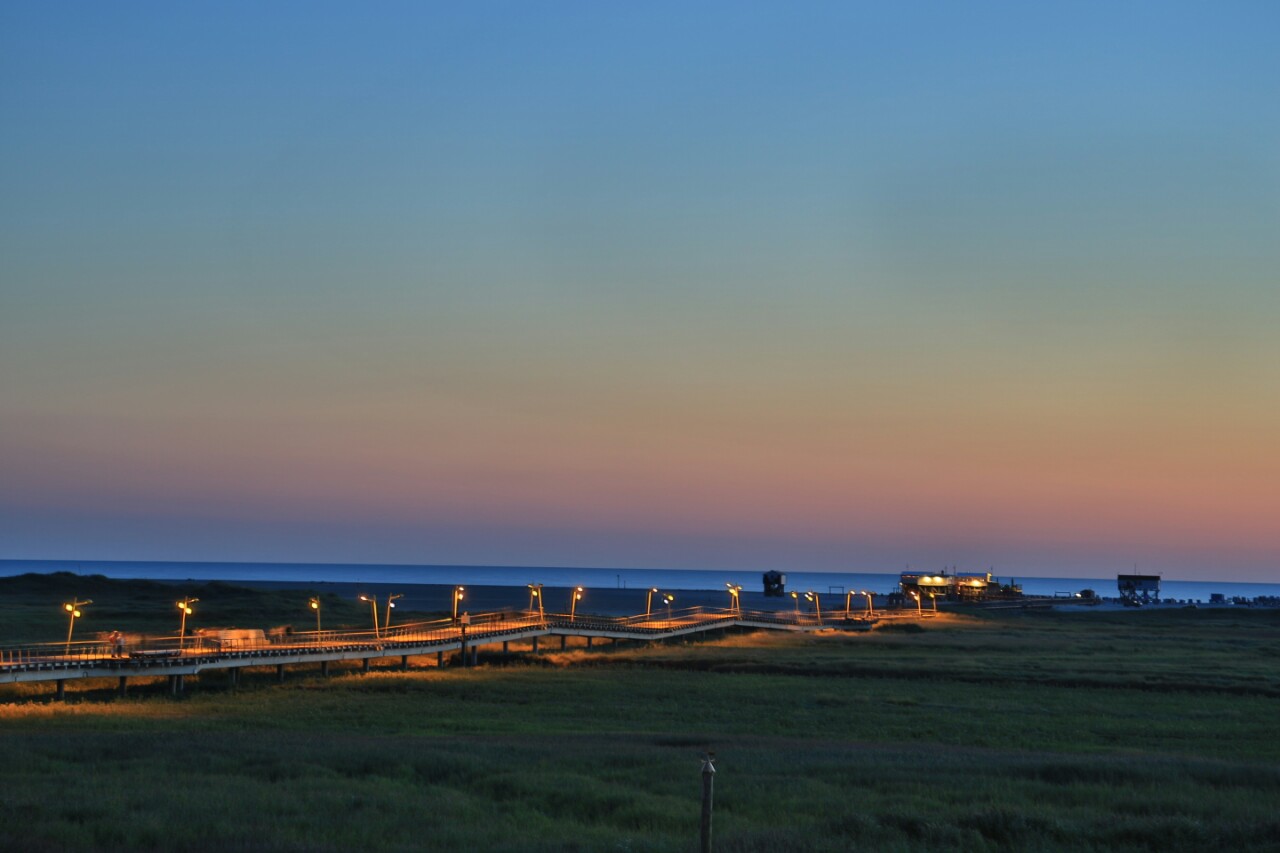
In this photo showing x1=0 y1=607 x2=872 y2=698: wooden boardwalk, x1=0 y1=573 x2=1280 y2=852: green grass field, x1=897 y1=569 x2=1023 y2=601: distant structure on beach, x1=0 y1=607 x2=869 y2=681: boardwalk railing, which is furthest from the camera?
x1=897 y1=569 x2=1023 y2=601: distant structure on beach

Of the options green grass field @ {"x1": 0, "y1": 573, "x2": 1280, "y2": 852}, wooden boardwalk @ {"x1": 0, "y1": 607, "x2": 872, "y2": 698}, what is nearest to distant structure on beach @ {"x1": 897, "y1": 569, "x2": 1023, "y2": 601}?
wooden boardwalk @ {"x1": 0, "y1": 607, "x2": 872, "y2": 698}

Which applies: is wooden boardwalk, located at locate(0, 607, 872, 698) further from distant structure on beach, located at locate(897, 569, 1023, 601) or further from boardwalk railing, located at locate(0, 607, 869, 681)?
distant structure on beach, located at locate(897, 569, 1023, 601)

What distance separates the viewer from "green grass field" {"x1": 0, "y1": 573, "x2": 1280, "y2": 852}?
921 inches

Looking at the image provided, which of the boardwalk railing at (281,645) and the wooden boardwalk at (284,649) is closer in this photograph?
the wooden boardwalk at (284,649)

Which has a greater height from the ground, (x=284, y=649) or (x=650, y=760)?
(x=284, y=649)

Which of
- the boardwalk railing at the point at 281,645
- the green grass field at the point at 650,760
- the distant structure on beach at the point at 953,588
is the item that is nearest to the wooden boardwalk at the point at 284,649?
the boardwalk railing at the point at 281,645

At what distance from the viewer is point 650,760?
1312 inches

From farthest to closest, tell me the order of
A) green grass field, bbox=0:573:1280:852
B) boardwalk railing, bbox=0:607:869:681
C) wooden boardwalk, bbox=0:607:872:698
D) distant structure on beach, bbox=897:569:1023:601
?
distant structure on beach, bbox=897:569:1023:601, boardwalk railing, bbox=0:607:869:681, wooden boardwalk, bbox=0:607:872:698, green grass field, bbox=0:573:1280:852

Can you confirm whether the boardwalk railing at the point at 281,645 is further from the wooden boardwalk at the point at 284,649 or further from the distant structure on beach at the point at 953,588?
the distant structure on beach at the point at 953,588

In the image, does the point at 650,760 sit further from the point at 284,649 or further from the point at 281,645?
the point at 281,645

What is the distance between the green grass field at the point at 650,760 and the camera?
23.4m

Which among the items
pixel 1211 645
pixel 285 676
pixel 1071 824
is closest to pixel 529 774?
pixel 1071 824

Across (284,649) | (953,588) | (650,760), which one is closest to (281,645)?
(284,649)

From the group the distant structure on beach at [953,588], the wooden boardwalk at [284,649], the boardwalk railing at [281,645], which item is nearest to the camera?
the wooden boardwalk at [284,649]
